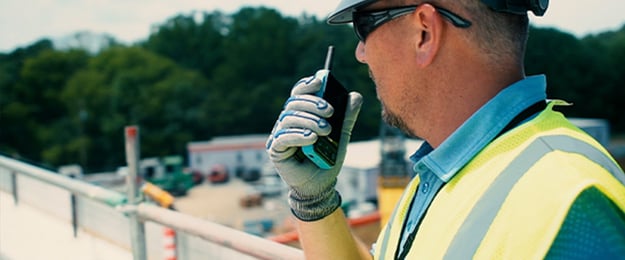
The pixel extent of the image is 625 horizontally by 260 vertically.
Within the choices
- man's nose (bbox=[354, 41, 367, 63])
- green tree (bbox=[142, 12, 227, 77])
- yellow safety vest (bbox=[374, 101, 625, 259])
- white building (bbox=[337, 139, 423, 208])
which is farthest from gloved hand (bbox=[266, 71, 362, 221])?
green tree (bbox=[142, 12, 227, 77])

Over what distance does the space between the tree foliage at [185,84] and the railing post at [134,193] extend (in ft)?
165

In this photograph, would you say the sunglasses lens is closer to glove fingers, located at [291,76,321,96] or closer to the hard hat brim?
the hard hat brim

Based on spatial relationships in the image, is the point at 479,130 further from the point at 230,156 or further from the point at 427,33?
the point at 230,156

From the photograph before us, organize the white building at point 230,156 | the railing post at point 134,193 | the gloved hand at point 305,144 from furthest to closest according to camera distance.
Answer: the white building at point 230,156 < the railing post at point 134,193 < the gloved hand at point 305,144

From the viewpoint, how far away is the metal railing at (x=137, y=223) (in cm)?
213

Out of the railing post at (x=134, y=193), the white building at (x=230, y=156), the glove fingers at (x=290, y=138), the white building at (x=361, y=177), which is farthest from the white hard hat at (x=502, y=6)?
the white building at (x=230, y=156)

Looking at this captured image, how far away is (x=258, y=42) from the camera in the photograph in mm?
75875

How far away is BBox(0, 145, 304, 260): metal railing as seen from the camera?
213cm

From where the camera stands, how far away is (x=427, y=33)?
4.59 ft

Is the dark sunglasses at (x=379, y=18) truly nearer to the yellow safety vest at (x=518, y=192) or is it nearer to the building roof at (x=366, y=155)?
the yellow safety vest at (x=518, y=192)

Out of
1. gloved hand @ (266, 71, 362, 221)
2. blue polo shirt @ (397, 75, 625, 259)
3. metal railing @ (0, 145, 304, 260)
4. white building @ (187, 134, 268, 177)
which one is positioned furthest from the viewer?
white building @ (187, 134, 268, 177)

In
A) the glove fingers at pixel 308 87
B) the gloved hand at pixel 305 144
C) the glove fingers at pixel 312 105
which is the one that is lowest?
the gloved hand at pixel 305 144

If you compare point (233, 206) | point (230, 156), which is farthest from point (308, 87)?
point (230, 156)

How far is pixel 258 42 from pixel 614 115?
141 feet
